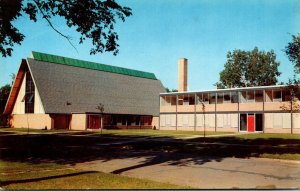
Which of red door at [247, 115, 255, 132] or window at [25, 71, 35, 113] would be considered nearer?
red door at [247, 115, 255, 132]

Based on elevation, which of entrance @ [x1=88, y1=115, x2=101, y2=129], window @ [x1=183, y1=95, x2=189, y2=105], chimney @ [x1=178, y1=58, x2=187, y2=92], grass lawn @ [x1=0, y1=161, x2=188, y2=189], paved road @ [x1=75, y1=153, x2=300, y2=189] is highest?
chimney @ [x1=178, y1=58, x2=187, y2=92]

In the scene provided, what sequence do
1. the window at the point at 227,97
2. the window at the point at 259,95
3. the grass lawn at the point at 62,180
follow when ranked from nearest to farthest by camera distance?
the grass lawn at the point at 62,180 → the window at the point at 259,95 → the window at the point at 227,97

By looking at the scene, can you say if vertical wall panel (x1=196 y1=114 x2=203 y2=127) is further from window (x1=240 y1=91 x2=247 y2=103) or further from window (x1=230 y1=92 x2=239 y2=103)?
window (x1=240 y1=91 x2=247 y2=103)

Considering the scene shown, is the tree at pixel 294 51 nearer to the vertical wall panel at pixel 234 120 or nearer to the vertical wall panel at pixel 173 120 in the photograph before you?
the vertical wall panel at pixel 234 120

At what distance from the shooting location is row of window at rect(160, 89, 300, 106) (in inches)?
1737

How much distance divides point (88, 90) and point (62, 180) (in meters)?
47.5

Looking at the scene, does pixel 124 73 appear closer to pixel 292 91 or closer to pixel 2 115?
pixel 2 115

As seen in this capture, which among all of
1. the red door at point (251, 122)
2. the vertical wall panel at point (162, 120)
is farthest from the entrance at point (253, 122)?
the vertical wall panel at point (162, 120)

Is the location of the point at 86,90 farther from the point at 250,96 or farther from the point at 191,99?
the point at 250,96

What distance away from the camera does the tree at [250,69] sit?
80000 mm

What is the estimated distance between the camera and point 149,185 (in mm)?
10250

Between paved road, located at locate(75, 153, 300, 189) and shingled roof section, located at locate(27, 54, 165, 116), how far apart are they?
1444 inches

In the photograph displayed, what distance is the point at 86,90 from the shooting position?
5725cm

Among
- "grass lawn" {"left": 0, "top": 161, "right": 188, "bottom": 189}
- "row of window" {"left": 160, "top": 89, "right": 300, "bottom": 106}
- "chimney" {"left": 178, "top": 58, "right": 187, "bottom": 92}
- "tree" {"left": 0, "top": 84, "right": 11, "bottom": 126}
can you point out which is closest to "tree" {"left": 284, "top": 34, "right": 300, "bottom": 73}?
"grass lawn" {"left": 0, "top": 161, "right": 188, "bottom": 189}
